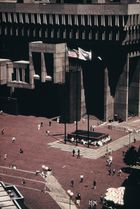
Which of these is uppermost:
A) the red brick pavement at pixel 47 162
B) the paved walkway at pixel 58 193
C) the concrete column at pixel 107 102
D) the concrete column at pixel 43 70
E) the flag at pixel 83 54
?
the flag at pixel 83 54

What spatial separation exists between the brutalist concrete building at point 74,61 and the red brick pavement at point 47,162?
8.70 metres

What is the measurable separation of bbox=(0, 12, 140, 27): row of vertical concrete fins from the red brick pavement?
2319cm

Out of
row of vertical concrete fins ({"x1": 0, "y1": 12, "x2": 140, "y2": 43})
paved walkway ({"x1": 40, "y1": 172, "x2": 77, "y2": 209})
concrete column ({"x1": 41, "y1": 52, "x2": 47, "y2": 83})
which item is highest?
row of vertical concrete fins ({"x1": 0, "y1": 12, "x2": 140, "y2": 43})

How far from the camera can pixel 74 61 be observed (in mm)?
117875

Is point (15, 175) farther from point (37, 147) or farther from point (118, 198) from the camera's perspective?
point (118, 198)

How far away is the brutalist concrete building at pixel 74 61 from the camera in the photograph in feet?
369

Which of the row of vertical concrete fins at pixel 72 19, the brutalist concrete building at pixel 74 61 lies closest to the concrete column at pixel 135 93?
the brutalist concrete building at pixel 74 61

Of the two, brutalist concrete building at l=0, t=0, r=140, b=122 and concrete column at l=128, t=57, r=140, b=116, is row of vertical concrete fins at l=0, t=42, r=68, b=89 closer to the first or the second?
brutalist concrete building at l=0, t=0, r=140, b=122

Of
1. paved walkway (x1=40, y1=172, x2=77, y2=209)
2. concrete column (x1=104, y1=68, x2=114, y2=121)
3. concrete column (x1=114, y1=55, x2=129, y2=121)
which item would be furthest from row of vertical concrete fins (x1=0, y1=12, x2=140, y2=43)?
paved walkway (x1=40, y1=172, x2=77, y2=209)

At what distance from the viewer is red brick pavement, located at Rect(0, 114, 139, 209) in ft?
246

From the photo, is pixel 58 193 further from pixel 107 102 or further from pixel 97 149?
pixel 107 102

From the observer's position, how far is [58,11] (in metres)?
118

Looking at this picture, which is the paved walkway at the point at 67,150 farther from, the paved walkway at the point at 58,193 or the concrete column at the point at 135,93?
the concrete column at the point at 135,93

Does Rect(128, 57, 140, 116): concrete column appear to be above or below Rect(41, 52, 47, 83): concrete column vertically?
below
